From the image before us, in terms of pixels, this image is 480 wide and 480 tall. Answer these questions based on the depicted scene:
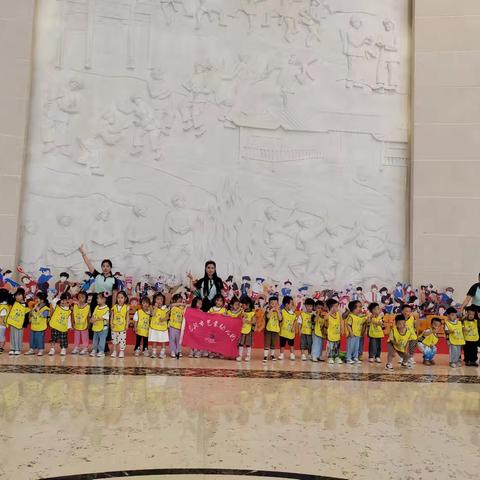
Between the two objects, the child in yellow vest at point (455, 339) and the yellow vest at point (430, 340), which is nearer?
the child in yellow vest at point (455, 339)

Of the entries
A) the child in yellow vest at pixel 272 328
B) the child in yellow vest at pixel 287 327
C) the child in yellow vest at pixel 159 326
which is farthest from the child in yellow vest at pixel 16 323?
the child in yellow vest at pixel 287 327

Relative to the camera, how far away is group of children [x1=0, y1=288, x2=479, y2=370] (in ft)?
30.8

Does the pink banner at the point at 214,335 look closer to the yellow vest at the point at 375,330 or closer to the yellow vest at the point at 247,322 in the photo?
the yellow vest at the point at 247,322

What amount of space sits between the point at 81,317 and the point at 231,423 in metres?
5.40

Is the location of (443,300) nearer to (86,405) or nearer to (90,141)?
(90,141)

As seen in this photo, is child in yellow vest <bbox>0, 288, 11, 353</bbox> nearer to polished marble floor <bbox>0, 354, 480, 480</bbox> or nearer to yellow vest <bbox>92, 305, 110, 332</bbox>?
yellow vest <bbox>92, 305, 110, 332</bbox>

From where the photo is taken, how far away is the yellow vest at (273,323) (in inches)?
388

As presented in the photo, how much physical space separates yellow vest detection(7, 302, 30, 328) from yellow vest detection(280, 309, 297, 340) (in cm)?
432

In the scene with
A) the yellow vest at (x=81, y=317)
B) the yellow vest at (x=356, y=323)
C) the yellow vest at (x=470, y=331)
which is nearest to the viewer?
the yellow vest at (x=81, y=317)

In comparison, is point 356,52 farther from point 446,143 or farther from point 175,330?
point 175,330

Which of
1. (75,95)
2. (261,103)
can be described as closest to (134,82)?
(75,95)

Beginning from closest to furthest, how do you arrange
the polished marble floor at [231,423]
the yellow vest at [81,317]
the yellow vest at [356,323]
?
the polished marble floor at [231,423], the yellow vest at [81,317], the yellow vest at [356,323]

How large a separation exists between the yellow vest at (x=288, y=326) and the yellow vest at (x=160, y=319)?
2.00 meters

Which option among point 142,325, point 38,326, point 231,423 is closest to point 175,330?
point 142,325
